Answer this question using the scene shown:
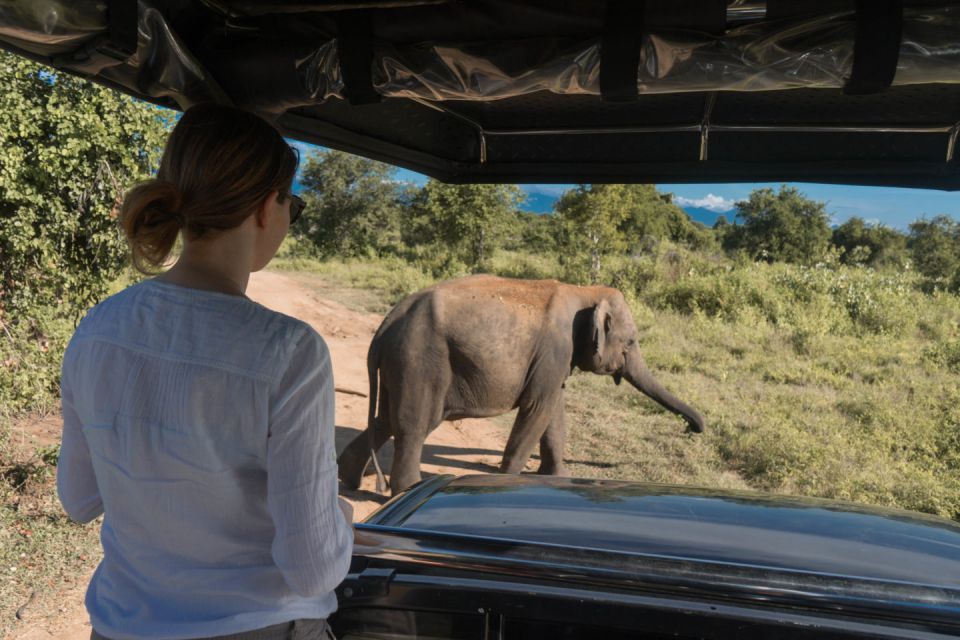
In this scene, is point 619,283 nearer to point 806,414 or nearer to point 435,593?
point 806,414

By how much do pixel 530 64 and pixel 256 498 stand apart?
1.21m

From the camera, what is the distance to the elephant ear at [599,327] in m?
7.41

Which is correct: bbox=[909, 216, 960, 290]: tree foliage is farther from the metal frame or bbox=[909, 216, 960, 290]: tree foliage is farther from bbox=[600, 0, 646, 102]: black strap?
bbox=[600, 0, 646, 102]: black strap

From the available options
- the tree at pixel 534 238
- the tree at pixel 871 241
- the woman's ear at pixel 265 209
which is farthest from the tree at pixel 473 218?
the woman's ear at pixel 265 209

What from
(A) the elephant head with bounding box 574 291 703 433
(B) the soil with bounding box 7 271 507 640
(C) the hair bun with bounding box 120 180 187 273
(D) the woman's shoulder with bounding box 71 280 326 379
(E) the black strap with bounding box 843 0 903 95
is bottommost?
(B) the soil with bounding box 7 271 507 640

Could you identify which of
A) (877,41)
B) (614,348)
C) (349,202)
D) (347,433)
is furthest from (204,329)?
(349,202)

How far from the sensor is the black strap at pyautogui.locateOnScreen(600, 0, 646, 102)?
5.95 feet

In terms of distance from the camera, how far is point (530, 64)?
1992 mm

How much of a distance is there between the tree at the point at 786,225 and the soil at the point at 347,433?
15.7 meters

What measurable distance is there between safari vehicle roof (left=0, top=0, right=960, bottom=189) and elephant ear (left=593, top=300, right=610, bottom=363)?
14.9ft

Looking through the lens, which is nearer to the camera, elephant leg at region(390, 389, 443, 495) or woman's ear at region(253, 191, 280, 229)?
woman's ear at region(253, 191, 280, 229)

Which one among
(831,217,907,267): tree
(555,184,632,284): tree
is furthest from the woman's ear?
(831,217,907,267): tree

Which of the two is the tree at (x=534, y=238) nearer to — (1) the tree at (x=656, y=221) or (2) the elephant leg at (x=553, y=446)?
(1) the tree at (x=656, y=221)

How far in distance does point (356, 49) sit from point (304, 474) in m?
1.21
